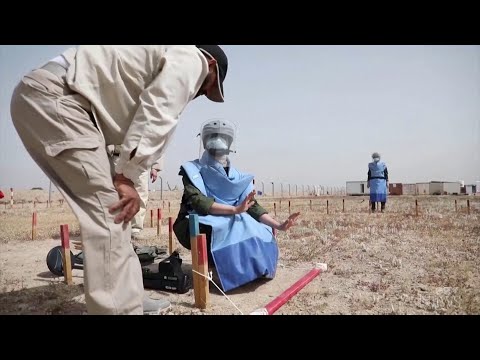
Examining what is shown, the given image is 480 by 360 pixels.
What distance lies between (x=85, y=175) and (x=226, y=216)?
211cm

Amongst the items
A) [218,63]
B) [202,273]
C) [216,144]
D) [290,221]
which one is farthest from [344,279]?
[218,63]

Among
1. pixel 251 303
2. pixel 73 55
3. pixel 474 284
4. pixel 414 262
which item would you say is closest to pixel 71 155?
pixel 73 55

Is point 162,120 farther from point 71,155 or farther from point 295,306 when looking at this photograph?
point 295,306

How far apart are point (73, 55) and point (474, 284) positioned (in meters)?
4.02

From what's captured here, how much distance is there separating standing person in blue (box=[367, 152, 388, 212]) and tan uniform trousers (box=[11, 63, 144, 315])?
36.4 feet

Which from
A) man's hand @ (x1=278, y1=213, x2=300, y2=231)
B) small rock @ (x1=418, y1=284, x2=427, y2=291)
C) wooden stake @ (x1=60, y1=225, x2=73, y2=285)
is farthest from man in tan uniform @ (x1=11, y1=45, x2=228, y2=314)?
small rock @ (x1=418, y1=284, x2=427, y2=291)

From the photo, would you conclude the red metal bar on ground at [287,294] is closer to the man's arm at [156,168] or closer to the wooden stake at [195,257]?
the wooden stake at [195,257]

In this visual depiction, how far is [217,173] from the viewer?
3803 mm

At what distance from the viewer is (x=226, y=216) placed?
3.67m

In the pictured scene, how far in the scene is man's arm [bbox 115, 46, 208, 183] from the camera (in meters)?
1.71

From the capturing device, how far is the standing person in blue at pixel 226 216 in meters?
3.39

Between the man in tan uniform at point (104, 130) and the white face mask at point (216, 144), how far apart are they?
6.44 ft

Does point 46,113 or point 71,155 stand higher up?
point 46,113

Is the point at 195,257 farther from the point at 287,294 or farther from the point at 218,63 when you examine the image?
the point at 218,63
